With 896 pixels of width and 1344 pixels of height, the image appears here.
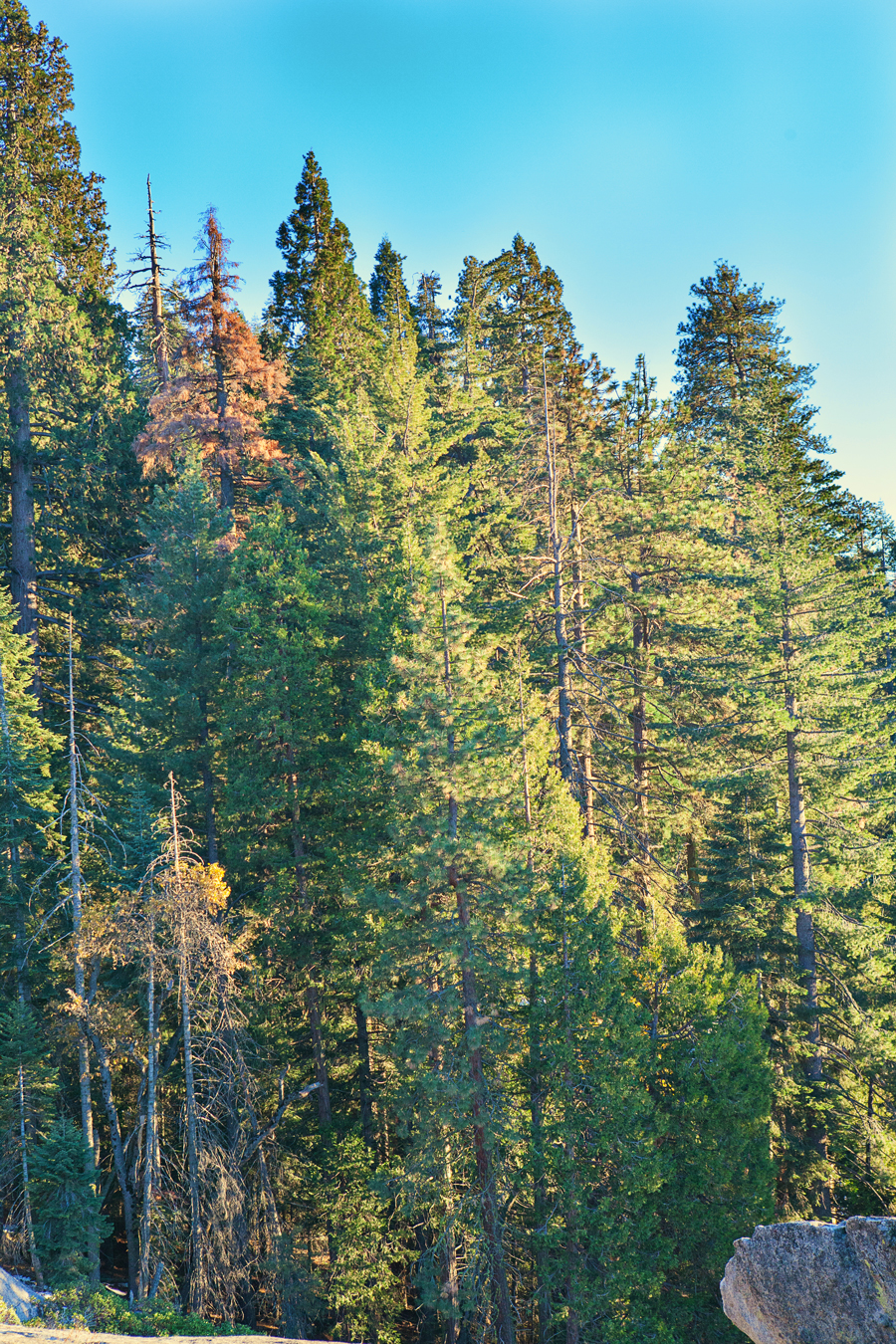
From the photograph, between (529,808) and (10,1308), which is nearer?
(10,1308)

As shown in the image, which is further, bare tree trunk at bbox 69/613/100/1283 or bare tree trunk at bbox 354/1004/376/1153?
bare tree trunk at bbox 354/1004/376/1153

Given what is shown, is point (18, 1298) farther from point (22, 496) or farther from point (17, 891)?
point (22, 496)

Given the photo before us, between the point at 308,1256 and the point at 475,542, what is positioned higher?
the point at 475,542

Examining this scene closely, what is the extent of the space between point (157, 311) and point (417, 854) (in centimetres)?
2619

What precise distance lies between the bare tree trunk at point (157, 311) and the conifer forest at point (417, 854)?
200 centimetres

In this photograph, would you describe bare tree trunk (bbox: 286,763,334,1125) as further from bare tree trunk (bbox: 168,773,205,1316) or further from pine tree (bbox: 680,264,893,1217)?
pine tree (bbox: 680,264,893,1217)

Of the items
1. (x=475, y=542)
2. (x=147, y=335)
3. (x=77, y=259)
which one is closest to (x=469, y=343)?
(x=147, y=335)

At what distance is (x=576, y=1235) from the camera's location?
46.5ft

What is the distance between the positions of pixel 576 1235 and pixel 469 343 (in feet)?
121

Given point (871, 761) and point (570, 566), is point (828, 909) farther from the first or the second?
point (570, 566)

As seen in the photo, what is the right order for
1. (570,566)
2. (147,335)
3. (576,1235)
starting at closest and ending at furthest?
1. (576,1235)
2. (570,566)
3. (147,335)

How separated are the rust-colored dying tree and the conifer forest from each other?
0.13 metres

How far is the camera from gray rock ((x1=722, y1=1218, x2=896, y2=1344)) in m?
7.04

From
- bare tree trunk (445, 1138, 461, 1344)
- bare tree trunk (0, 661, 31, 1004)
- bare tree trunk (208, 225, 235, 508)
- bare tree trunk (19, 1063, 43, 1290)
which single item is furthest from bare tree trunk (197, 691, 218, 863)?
bare tree trunk (445, 1138, 461, 1344)
